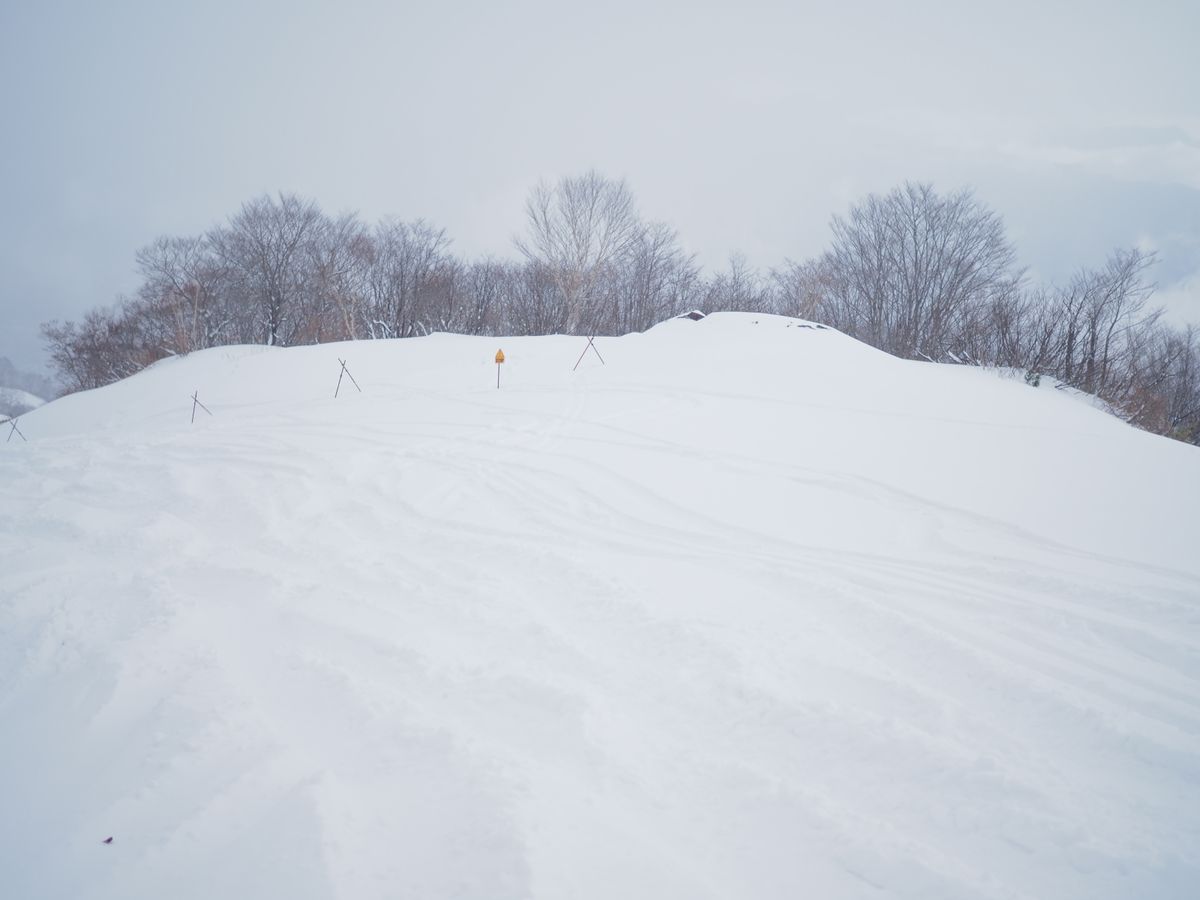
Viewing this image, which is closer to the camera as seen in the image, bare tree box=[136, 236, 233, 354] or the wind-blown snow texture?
the wind-blown snow texture

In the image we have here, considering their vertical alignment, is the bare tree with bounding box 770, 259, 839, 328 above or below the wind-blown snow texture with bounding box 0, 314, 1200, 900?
above

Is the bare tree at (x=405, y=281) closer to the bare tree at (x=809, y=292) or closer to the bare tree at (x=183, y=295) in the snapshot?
the bare tree at (x=183, y=295)

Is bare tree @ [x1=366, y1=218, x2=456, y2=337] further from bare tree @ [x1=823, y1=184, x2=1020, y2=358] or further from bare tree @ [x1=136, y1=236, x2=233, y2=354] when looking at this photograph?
bare tree @ [x1=823, y1=184, x2=1020, y2=358]

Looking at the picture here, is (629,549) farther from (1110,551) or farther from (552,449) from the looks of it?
(1110,551)

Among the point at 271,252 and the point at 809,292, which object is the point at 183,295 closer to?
the point at 271,252

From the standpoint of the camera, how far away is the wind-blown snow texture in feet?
5.19

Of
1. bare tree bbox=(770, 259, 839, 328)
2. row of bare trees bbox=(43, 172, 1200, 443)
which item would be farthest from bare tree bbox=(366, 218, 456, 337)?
bare tree bbox=(770, 259, 839, 328)

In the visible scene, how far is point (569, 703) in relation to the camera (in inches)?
85.4

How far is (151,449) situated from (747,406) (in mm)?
8081

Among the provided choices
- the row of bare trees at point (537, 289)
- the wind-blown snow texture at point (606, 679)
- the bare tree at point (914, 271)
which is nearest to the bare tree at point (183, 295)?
the row of bare trees at point (537, 289)

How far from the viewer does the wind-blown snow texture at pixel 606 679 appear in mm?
1582

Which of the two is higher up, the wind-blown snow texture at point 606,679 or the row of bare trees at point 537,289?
the row of bare trees at point 537,289

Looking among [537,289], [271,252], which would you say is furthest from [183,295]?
[537,289]

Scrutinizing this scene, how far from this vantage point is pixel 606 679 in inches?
91.8
